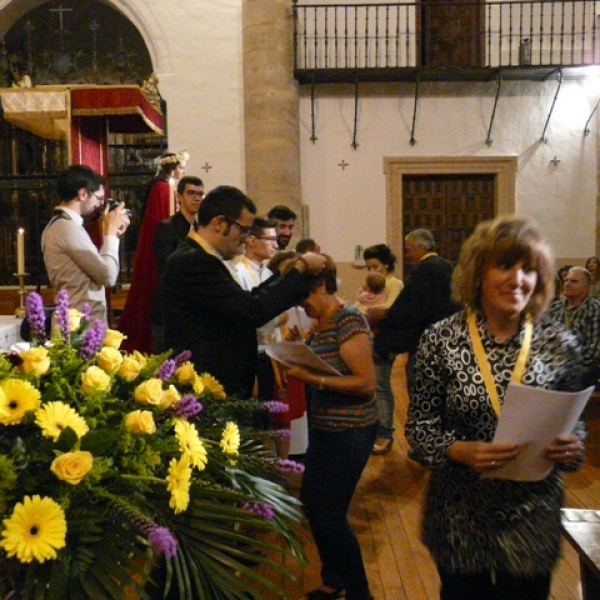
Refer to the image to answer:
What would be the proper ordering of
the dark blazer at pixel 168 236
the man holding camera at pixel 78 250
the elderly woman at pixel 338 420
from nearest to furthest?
the elderly woman at pixel 338 420 < the man holding camera at pixel 78 250 < the dark blazer at pixel 168 236

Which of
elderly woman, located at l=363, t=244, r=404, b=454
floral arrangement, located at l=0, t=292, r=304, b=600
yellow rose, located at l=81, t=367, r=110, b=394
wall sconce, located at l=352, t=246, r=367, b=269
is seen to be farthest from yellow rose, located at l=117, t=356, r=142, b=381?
wall sconce, located at l=352, t=246, r=367, b=269

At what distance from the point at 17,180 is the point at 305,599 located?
791 cm

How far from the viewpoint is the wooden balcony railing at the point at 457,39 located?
994 centimetres

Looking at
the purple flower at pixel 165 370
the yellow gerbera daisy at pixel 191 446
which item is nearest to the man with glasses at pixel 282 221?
the purple flower at pixel 165 370

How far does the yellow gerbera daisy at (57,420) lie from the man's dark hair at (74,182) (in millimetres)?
2384

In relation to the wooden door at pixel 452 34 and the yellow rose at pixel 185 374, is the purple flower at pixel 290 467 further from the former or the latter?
the wooden door at pixel 452 34

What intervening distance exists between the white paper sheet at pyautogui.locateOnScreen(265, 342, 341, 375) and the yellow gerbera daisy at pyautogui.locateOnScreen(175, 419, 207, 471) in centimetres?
122

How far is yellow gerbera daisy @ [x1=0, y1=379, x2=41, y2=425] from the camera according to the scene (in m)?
1.31

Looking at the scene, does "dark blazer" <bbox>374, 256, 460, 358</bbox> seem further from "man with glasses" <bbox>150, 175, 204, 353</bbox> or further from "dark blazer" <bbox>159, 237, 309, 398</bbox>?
"dark blazer" <bbox>159, 237, 309, 398</bbox>

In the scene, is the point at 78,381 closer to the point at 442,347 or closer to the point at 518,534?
the point at 442,347

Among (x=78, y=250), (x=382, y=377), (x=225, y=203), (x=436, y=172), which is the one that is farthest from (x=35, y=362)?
(x=436, y=172)

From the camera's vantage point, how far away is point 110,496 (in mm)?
1260

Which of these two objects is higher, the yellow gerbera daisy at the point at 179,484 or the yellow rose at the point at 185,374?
the yellow rose at the point at 185,374

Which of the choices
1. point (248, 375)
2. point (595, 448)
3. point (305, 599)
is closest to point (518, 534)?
point (248, 375)
